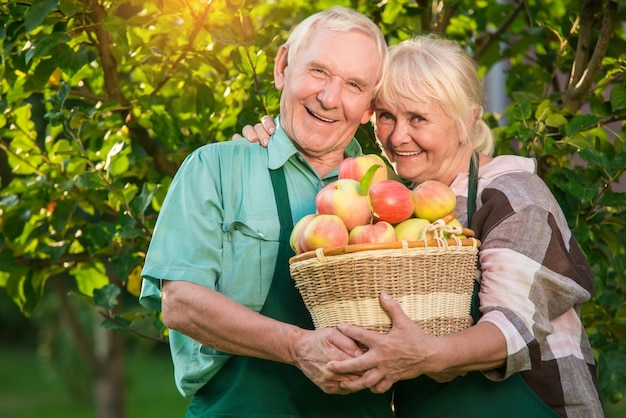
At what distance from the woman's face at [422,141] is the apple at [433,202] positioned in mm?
298

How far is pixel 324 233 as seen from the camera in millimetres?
2141

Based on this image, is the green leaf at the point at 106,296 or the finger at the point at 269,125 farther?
the green leaf at the point at 106,296

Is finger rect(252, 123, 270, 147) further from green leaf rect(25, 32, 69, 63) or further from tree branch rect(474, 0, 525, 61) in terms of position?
tree branch rect(474, 0, 525, 61)

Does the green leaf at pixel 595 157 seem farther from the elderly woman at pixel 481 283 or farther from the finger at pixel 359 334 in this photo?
the finger at pixel 359 334

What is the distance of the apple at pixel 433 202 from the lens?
7.41 ft

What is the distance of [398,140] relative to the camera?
2572mm

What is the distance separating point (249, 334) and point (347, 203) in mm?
405

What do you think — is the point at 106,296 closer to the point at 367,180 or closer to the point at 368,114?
the point at 368,114

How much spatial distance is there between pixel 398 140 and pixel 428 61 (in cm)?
24

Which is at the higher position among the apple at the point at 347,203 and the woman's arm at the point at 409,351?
the apple at the point at 347,203

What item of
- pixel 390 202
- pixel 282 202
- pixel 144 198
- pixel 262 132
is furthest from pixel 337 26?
pixel 144 198

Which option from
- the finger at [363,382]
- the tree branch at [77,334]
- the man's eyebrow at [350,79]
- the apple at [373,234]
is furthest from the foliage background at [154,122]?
the tree branch at [77,334]

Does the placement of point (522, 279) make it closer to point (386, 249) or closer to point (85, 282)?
point (386, 249)

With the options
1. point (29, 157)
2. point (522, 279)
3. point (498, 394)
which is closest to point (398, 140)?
point (522, 279)
